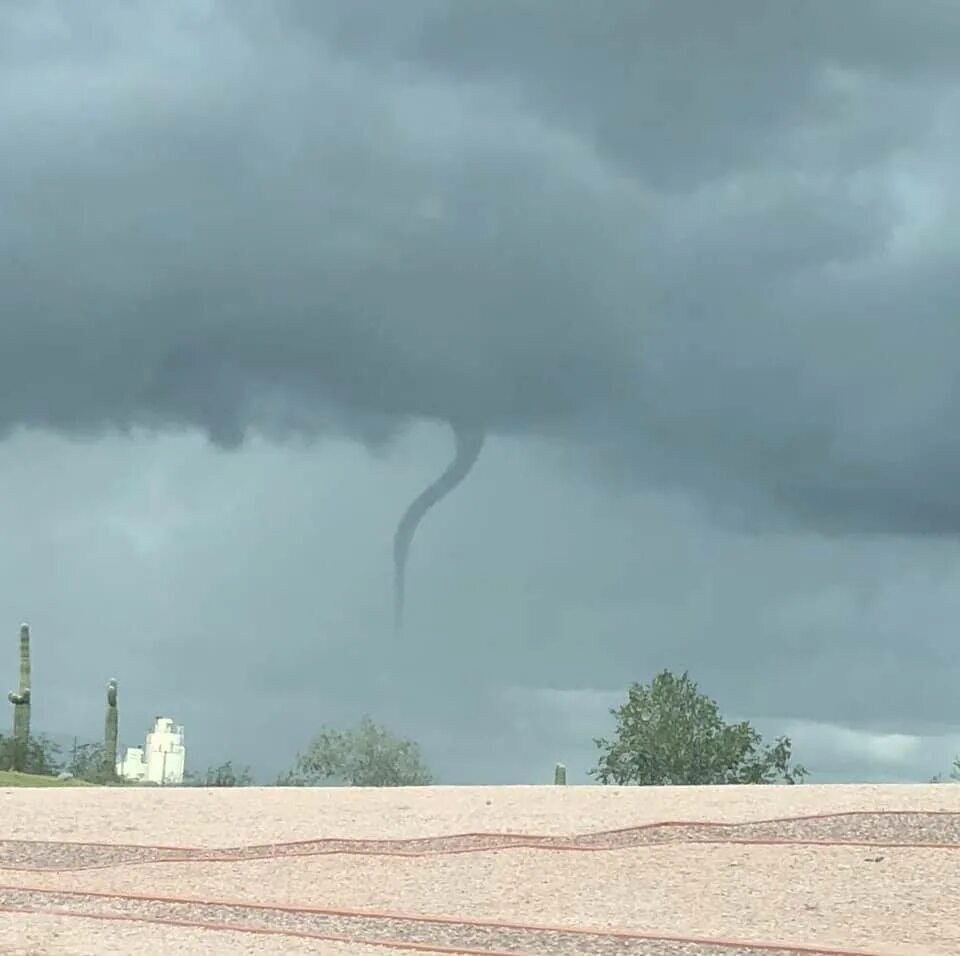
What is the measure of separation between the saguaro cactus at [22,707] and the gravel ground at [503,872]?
15.9 m

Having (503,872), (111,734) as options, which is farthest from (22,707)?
(503,872)

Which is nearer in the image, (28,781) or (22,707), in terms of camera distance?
(28,781)

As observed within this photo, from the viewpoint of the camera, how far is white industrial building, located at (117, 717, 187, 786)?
44.8 metres

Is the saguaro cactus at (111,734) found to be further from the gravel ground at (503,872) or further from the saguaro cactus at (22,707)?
the gravel ground at (503,872)

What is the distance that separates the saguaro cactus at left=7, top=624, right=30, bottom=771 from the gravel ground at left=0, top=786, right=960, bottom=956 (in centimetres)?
1588

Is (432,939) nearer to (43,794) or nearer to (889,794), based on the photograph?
(889,794)

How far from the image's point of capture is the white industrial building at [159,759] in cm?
4484

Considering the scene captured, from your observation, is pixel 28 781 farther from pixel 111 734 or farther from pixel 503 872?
pixel 503 872

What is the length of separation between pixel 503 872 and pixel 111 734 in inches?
961

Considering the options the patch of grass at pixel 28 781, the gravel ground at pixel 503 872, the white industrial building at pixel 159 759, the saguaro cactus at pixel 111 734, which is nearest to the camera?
the gravel ground at pixel 503 872

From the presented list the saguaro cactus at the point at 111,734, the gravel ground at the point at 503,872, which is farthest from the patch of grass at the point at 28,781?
the gravel ground at the point at 503,872

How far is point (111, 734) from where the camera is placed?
131 feet

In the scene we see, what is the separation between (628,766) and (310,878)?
2013cm

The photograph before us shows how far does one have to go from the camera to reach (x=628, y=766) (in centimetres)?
3731
